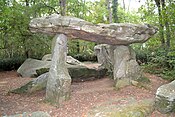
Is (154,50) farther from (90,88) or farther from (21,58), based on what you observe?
(21,58)

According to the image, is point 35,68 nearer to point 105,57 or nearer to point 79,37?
point 105,57

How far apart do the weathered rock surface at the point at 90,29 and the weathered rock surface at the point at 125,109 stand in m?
2.44

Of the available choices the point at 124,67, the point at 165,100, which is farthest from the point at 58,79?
the point at 165,100

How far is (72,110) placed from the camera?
6340 millimetres

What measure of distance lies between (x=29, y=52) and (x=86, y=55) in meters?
4.46

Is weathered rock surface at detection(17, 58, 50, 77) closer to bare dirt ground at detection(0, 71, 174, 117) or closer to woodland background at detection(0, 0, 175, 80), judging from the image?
bare dirt ground at detection(0, 71, 174, 117)

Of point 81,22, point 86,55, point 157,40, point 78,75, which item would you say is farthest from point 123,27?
point 86,55

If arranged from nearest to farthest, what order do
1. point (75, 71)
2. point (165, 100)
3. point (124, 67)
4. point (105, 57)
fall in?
point (165, 100), point (124, 67), point (75, 71), point (105, 57)

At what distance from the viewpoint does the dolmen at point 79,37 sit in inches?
277

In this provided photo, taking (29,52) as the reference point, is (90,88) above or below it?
below

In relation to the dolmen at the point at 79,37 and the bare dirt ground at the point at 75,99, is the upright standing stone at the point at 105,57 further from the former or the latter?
the dolmen at the point at 79,37

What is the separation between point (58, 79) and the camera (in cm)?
693

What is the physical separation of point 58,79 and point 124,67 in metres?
2.89

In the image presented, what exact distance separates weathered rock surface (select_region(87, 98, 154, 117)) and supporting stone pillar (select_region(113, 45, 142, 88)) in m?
1.74
